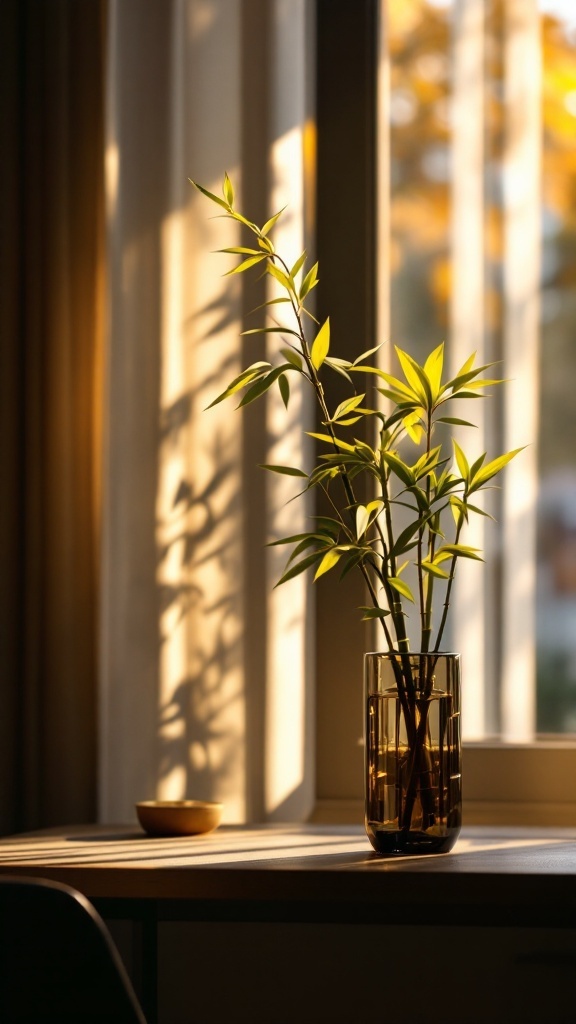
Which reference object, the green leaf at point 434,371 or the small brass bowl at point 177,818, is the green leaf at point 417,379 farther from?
the small brass bowl at point 177,818

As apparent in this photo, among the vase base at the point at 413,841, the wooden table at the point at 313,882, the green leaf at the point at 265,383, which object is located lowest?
the wooden table at the point at 313,882

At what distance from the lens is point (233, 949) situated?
5.99 feet

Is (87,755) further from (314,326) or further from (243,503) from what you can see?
(314,326)

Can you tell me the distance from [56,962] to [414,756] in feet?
1.96

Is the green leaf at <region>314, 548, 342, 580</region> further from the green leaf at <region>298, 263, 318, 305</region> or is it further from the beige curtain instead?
the beige curtain

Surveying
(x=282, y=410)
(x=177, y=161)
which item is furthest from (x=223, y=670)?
(x=177, y=161)

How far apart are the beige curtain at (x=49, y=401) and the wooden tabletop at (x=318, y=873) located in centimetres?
29

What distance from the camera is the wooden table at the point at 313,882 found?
1.27 meters

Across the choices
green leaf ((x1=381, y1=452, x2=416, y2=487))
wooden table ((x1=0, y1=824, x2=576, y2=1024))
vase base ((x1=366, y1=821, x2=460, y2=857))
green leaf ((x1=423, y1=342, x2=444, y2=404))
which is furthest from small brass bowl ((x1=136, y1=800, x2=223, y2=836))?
green leaf ((x1=423, y1=342, x2=444, y2=404))

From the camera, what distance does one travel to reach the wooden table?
1.27 meters

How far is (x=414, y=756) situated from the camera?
58.1 inches

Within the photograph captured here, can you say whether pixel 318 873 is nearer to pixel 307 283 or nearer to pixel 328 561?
pixel 328 561

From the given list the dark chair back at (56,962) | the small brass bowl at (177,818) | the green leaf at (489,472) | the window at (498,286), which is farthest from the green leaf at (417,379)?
the dark chair back at (56,962)

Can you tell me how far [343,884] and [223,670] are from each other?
0.59m
